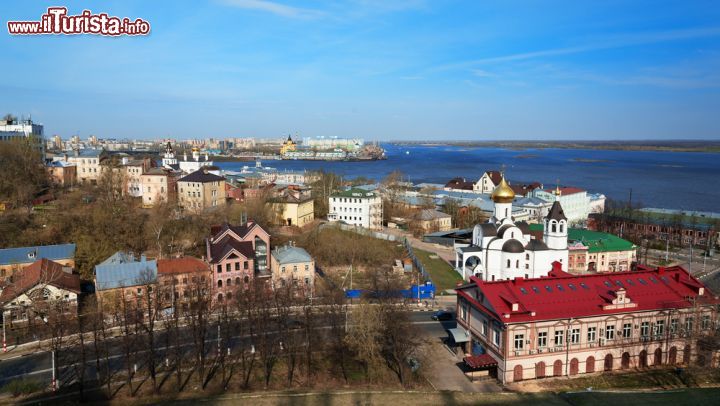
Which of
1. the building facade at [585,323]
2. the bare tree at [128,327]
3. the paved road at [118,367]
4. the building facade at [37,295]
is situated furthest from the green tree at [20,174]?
the building facade at [585,323]

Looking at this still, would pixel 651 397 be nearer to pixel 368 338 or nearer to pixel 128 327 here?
pixel 368 338

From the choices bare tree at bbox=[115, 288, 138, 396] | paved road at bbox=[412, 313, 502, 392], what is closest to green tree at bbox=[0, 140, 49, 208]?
bare tree at bbox=[115, 288, 138, 396]

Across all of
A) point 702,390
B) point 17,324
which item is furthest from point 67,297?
point 702,390

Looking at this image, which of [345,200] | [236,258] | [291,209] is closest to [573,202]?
[345,200]

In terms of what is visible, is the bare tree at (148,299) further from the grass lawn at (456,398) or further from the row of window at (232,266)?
the grass lawn at (456,398)

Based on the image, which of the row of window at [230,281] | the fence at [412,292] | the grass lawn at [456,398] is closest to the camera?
the grass lawn at [456,398]

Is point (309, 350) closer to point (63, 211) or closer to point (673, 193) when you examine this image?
point (63, 211)

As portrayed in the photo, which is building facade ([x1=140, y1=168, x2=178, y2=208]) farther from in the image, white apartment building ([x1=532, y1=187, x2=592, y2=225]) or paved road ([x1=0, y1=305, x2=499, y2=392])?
white apartment building ([x1=532, y1=187, x2=592, y2=225])
